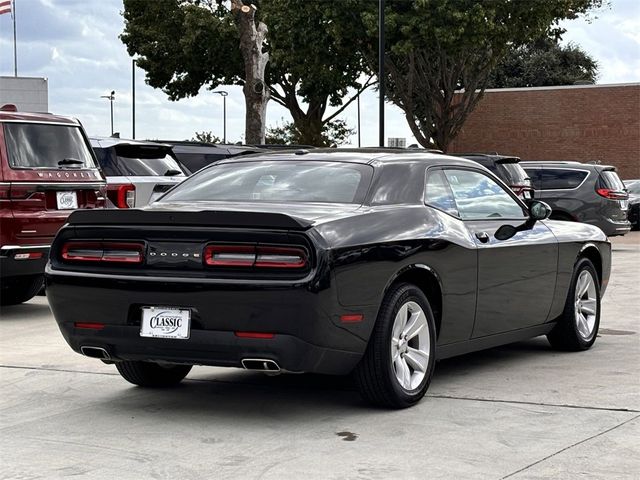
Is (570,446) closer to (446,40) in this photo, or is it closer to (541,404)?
(541,404)

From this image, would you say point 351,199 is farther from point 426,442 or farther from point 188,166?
point 188,166

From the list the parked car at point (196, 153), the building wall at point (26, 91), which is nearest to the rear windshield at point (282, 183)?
the parked car at point (196, 153)

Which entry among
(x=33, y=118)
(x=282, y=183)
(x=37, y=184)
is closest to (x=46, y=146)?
(x=33, y=118)

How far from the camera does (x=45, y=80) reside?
133ft

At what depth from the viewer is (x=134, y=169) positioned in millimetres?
14609

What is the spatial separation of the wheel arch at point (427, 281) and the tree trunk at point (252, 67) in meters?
24.4

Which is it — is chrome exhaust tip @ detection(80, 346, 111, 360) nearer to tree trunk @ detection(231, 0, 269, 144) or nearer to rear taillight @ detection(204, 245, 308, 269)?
rear taillight @ detection(204, 245, 308, 269)

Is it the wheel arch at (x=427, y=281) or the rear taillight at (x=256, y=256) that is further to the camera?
the wheel arch at (x=427, y=281)

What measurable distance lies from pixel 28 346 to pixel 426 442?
4702 mm

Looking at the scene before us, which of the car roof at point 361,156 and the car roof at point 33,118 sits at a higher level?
the car roof at point 33,118

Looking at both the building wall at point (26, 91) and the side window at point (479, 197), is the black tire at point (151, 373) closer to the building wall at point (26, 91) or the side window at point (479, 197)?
the side window at point (479, 197)

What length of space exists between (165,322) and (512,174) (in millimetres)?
14675

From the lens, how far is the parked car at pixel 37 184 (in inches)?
455

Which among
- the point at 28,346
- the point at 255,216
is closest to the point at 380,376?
the point at 255,216
